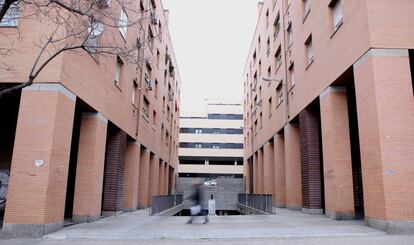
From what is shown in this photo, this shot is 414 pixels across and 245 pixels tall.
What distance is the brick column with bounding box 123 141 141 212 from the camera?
2038cm

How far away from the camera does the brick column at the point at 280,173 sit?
78.2 ft

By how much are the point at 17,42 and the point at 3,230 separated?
5.58 metres

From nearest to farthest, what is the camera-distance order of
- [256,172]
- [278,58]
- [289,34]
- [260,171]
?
[289,34] < [278,58] < [260,171] < [256,172]

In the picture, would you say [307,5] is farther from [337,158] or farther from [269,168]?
[269,168]

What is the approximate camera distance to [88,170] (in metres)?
14.1

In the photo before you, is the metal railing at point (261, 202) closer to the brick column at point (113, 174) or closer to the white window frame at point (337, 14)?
the brick column at point (113, 174)

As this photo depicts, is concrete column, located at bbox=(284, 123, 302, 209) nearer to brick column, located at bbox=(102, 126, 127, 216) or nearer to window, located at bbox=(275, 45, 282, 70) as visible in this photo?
window, located at bbox=(275, 45, 282, 70)

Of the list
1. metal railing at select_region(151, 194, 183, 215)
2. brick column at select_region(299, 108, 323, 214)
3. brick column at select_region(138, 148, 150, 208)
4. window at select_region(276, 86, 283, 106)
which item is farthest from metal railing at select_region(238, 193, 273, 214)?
brick column at select_region(138, 148, 150, 208)

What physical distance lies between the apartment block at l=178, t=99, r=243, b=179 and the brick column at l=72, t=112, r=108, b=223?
46.2 metres

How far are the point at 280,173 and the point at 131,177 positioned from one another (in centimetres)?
1017

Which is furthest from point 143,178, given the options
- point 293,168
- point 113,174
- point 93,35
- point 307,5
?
point 93,35

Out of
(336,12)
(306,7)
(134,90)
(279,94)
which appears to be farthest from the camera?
(279,94)

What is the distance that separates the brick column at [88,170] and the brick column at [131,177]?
5633 mm

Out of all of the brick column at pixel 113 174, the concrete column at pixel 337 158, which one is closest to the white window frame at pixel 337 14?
the concrete column at pixel 337 158
